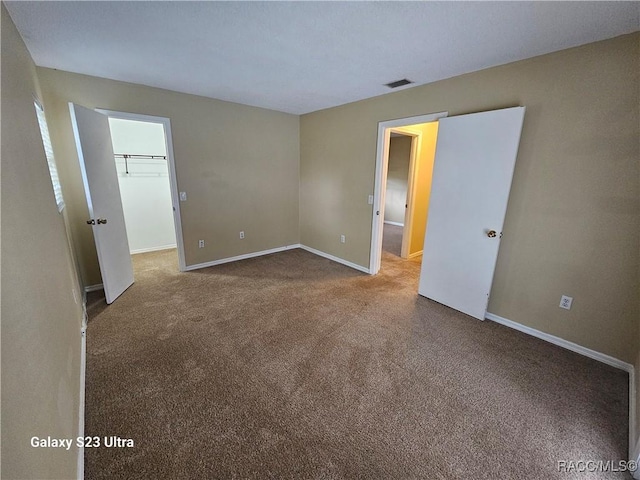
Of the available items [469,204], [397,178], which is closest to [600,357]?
[469,204]

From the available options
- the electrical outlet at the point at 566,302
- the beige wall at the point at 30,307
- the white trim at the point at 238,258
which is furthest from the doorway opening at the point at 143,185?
the electrical outlet at the point at 566,302

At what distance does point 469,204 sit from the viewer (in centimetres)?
252

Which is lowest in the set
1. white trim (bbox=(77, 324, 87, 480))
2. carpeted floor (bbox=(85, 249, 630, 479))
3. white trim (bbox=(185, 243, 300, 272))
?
carpeted floor (bbox=(85, 249, 630, 479))

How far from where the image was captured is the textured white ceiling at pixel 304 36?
152 centimetres

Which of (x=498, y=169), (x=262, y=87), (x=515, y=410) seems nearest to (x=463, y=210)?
(x=498, y=169)

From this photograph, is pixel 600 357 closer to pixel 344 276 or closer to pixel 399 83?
pixel 344 276

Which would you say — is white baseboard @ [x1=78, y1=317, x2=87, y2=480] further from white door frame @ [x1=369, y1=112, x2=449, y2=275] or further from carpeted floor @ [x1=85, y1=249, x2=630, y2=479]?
white door frame @ [x1=369, y1=112, x2=449, y2=275]

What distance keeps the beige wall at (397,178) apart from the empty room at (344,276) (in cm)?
372

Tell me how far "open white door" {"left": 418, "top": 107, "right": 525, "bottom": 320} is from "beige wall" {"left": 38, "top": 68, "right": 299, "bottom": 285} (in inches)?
99.5

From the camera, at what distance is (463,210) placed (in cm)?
258

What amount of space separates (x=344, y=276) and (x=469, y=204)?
1775 millimetres

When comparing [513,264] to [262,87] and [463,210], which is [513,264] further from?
[262,87]

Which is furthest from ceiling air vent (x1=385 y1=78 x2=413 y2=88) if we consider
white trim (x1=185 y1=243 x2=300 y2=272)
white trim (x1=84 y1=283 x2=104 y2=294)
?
white trim (x1=84 y1=283 x2=104 y2=294)

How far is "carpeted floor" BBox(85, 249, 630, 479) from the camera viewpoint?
131 centimetres
